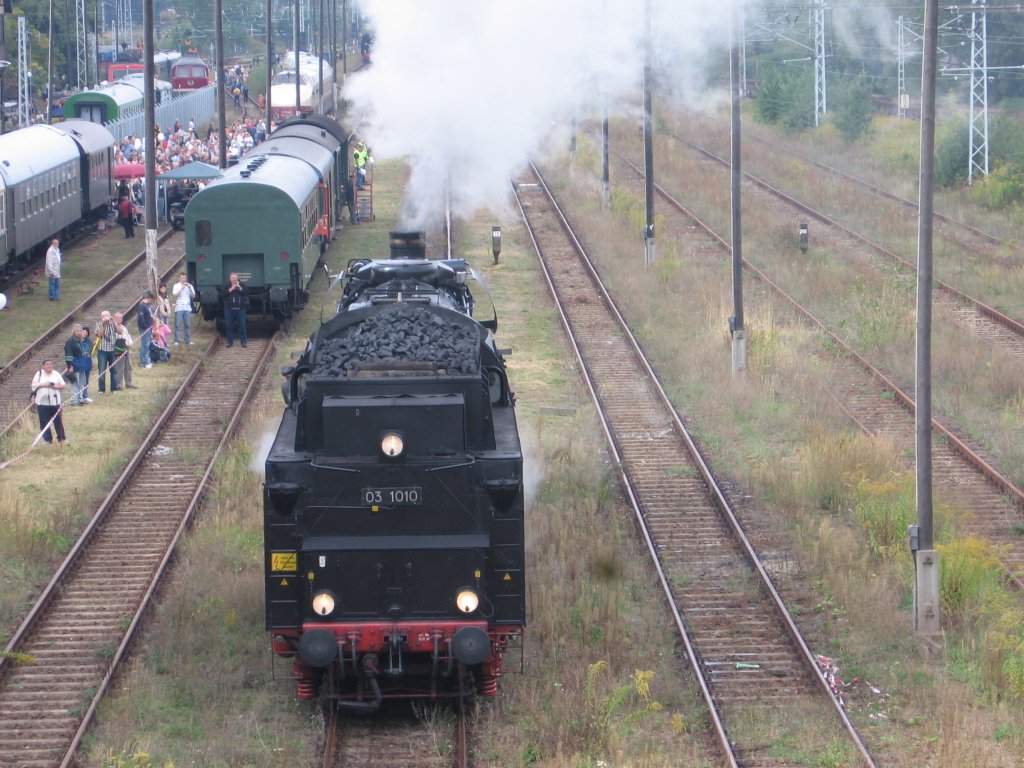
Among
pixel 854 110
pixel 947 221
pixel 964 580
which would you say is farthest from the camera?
pixel 854 110

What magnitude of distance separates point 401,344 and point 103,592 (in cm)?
469

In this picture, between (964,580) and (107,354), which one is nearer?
(964,580)

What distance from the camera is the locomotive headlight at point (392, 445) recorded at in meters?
10.1

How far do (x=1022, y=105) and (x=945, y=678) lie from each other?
5470 cm

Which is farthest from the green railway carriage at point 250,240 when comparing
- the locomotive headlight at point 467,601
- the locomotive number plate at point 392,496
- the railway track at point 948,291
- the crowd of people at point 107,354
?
the locomotive headlight at point 467,601

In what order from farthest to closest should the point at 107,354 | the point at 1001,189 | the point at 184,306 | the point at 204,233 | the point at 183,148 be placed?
the point at 183,148, the point at 1001,189, the point at 204,233, the point at 184,306, the point at 107,354

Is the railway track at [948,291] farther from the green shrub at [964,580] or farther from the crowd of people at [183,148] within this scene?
the crowd of people at [183,148]

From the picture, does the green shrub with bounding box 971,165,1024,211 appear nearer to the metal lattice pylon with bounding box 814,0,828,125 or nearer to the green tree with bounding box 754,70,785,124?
the metal lattice pylon with bounding box 814,0,828,125

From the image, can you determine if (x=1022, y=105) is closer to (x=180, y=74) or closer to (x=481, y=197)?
(x=481, y=197)

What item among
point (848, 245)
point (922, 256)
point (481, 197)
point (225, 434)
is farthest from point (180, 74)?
point (922, 256)

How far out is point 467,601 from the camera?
10.2m

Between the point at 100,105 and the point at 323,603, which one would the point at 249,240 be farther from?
the point at 100,105

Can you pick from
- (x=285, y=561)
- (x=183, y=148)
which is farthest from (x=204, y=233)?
(x=183, y=148)

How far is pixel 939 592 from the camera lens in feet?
42.5
